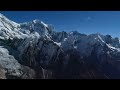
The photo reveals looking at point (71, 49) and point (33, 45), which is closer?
point (33, 45)

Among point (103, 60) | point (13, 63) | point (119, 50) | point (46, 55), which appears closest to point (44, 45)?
point (46, 55)
